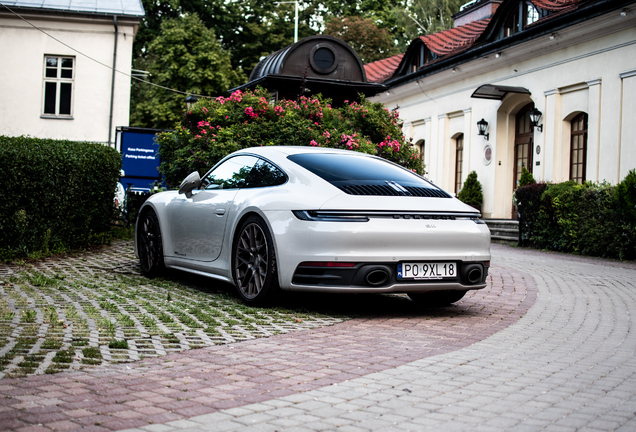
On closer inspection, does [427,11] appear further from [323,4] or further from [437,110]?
[437,110]

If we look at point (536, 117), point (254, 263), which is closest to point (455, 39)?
point (536, 117)

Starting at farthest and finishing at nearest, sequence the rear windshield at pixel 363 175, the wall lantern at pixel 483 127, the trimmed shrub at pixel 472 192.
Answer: the trimmed shrub at pixel 472 192
the wall lantern at pixel 483 127
the rear windshield at pixel 363 175

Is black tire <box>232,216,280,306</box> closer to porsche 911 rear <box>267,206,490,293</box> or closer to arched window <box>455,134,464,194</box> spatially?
porsche 911 rear <box>267,206,490,293</box>

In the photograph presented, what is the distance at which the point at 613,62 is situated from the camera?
1877cm

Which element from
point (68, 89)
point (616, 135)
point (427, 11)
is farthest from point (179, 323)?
point (427, 11)

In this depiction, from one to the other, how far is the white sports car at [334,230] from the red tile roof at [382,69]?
2604 cm

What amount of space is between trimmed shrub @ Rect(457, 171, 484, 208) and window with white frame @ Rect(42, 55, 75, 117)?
49.0 ft

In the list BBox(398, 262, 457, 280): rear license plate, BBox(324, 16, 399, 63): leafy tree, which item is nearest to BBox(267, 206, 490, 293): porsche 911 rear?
BBox(398, 262, 457, 280): rear license plate

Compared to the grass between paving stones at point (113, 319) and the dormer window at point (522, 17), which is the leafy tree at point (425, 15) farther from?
the grass between paving stones at point (113, 319)

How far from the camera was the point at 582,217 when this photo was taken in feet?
48.0

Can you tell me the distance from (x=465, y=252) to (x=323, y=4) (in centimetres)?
5093

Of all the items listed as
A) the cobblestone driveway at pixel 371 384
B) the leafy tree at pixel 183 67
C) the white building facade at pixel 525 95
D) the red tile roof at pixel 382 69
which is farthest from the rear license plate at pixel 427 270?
the leafy tree at pixel 183 67

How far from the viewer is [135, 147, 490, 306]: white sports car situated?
559 centimetres

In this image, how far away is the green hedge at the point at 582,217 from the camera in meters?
13.3
